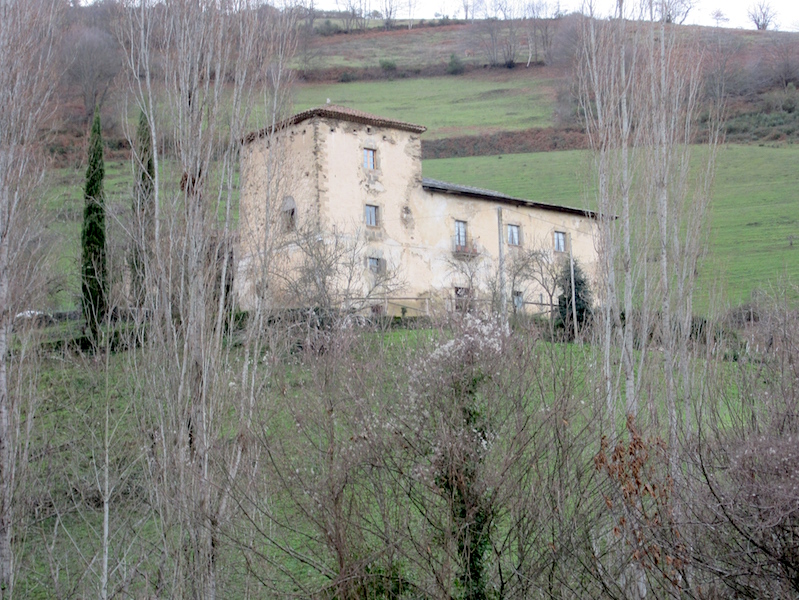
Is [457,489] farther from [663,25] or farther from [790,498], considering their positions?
[663,25]

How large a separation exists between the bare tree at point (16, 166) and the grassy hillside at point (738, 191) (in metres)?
27.3

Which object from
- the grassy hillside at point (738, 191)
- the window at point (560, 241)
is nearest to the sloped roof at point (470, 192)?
the window at point (560, 241)

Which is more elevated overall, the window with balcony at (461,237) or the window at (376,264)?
the window with balcony at (461,237)

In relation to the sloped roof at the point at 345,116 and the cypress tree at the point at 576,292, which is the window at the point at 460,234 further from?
the cypress tree at the point at 576,292

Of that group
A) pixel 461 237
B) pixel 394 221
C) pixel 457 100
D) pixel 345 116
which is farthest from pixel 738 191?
pixel 457 100

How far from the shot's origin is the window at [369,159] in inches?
1266

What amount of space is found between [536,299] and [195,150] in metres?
27.1

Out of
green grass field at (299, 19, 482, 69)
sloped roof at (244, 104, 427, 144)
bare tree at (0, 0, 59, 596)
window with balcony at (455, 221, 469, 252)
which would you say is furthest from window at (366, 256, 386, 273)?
green grass field at (299, 19, 482, 69)

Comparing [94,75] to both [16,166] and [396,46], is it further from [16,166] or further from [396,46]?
[396,46]

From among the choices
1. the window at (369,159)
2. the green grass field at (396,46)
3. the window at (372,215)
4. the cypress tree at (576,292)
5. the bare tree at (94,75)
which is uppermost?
the green grass field at (396,46)

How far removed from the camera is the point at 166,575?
938 centimetres

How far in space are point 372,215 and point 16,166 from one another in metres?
20.6

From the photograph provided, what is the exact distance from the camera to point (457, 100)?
8094 cm

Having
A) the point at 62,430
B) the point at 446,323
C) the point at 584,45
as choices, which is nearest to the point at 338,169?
the point at 62,430
